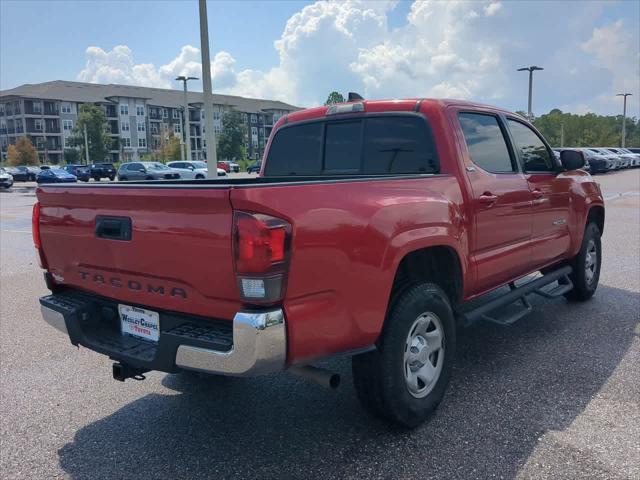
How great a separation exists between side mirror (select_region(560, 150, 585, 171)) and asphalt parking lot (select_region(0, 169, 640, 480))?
4.95 feet

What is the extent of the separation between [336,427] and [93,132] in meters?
77.9

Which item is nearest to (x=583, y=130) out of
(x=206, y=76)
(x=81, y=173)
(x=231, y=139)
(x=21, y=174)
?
(x=231, y=139)

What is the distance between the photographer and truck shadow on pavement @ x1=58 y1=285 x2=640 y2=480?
9.91ft

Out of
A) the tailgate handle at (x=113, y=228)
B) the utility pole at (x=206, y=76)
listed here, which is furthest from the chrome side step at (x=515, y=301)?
the utility pole at (x=206, y=76)

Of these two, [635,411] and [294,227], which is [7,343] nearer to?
[294,227]

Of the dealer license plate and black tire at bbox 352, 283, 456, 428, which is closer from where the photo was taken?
the dealer license plate

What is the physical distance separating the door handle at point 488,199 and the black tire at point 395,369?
3.16 ft

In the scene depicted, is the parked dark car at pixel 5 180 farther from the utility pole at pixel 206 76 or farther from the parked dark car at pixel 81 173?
the utility pole at pixel 206 76

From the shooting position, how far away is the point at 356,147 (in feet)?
14.5

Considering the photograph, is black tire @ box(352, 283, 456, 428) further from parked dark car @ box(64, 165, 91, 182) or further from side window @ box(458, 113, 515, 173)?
parked dark car @ box(64, 165, 91, 182)

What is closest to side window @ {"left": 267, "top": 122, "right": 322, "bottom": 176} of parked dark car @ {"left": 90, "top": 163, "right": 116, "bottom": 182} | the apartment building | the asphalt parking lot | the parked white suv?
the asphalt parking lot

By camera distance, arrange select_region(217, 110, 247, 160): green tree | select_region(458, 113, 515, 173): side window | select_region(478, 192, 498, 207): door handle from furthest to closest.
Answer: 1. select_region(217, 110, 247, 160): green tree
2. select_region(458, 113, 515, 173): side window
3. select_region(478, 192, 498, 207): door handle

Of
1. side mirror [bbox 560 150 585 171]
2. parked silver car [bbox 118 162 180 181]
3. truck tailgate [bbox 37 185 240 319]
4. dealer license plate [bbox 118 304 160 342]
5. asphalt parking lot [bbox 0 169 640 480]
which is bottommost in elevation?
asphalt parking lot [bbox 0 169 640 480]

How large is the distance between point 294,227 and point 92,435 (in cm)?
194
